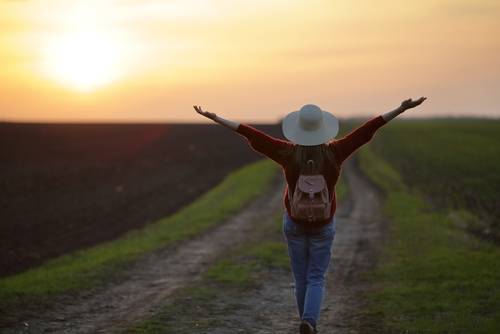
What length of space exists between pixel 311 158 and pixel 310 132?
0.26 metres

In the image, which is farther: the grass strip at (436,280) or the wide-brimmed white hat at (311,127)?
the grass strip at (436,280)

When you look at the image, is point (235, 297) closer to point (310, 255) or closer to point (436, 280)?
point (436, 280)

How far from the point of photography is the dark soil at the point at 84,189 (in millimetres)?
19797

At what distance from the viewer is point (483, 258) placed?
1494 centimetres

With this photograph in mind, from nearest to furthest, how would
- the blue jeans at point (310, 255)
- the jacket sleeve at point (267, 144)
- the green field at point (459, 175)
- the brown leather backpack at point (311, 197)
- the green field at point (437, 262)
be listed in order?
the brown leather backpack at point (311, 197), the jacket sleeve at point (267, 144), the blue jeans at point (310, 255), the green field at point (437, 262), the green field at point (459, 175)

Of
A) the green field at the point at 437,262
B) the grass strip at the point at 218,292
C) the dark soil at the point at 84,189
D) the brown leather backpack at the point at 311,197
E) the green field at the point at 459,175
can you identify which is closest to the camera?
the brown leather backpack at the point at 311,197

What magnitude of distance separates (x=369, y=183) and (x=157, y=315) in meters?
25.8

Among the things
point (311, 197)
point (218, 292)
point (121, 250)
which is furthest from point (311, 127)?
point (121, 250)

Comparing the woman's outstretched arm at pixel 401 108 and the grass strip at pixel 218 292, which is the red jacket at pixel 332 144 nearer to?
the woman's outstretched arm at pixel 401 108

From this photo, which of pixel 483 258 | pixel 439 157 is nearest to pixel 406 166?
A: pixel 439 157

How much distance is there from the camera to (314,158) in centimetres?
775

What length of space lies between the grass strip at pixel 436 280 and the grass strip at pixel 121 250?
499 cm

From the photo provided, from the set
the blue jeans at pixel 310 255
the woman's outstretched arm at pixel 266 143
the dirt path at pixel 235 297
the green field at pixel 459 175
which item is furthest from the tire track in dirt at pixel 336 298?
the green field at pixel 459 175

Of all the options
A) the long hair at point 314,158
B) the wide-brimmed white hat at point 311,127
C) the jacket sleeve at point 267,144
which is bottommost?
the long hair at point 314,158
